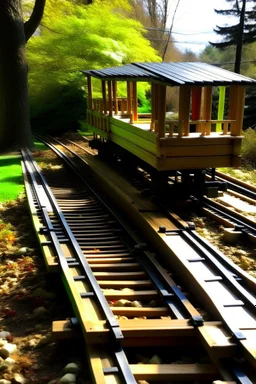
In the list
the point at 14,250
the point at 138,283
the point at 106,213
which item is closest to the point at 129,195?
the point at 106,213

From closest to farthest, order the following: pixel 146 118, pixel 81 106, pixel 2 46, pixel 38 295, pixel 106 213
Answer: pixel 38 295, pixel 106 213, pixel 146 118, pixel 2 46, pixel 81 106

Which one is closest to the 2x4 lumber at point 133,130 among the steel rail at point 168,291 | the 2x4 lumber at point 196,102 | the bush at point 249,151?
the 2x4 lumber at point 196,102

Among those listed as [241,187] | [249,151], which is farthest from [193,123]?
[249,151]

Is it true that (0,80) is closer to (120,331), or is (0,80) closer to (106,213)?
(106,213)

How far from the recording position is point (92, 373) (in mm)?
3551

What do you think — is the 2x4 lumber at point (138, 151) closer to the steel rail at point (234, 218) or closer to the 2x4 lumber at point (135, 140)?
the 2x4 lumber at point (135, 140)

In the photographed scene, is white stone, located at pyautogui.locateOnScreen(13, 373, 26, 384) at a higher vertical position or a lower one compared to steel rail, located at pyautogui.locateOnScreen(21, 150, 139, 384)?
lower

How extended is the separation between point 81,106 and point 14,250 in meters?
16.6


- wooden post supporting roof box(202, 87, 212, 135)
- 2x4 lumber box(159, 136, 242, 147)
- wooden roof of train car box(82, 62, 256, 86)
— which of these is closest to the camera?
wooden roof of train car box(82, 62, 256, 86)

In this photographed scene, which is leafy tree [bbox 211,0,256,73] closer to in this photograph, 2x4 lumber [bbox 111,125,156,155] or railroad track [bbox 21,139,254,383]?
2x4 lumber [bbox 111,125,156,155]

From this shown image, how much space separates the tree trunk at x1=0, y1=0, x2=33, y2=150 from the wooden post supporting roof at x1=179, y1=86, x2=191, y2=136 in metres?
9.91

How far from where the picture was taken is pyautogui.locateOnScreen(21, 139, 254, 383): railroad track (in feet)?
12.1

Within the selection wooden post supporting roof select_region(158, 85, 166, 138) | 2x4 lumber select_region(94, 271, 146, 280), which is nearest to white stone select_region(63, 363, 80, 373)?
2x4 lumber select_region(94, 271, 146, 280)

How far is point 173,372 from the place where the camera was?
369cm
